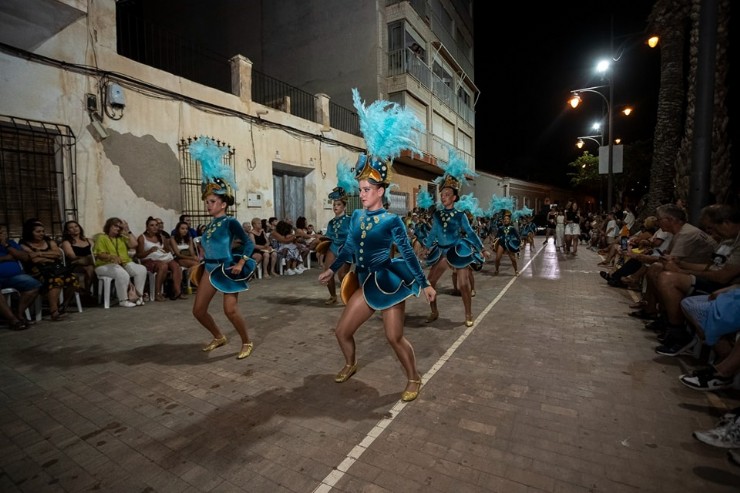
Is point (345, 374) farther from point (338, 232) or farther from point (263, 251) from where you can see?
point (263, 251)

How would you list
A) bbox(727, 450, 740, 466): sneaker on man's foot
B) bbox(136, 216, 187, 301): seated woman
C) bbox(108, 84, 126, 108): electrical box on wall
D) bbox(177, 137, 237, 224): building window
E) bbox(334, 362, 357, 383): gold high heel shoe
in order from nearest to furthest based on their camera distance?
bbox(727, 450, 740, 466): sneaker on man's foot → bbox(334, 362, 357, 383): gold high heel shoe → bbox(136, 216, 187, 301): seated woman → bbox(108, 84, 126, 108): electrical box on wall → bbox(177, 137, 237, 224): building window

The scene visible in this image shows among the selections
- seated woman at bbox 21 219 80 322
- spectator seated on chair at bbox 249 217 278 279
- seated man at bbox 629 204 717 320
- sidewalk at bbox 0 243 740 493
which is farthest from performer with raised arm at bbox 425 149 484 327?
seated woman at bbox 21 219 80 322

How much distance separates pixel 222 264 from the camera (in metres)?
4.49

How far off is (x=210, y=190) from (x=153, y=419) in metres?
2.55

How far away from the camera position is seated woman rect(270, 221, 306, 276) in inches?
430

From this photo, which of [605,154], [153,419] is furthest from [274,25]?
[153,419]

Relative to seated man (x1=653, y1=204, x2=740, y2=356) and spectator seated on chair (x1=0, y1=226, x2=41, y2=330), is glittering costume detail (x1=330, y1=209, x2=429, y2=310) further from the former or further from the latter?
spectator seated on chair (x1=0, y1=226, x2=41, y2=330)

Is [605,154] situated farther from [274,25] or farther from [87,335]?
Answer: [87,335]

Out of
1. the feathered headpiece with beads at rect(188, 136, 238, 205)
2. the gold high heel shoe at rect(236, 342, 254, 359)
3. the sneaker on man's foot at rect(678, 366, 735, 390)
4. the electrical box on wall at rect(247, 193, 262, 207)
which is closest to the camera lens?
the sneaker on man's foot at rect(678, 366, 735, 390)

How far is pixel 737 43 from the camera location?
11.4 m

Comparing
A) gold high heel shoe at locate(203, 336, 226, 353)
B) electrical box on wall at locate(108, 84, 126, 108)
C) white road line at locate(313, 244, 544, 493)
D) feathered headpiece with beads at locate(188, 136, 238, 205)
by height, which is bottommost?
white road line at locate(313, 244, 544, 493)

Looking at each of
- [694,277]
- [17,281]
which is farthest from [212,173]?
[694,277]

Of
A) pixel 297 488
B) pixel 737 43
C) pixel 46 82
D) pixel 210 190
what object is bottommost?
pixel 297 488

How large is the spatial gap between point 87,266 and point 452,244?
6.66 metres
